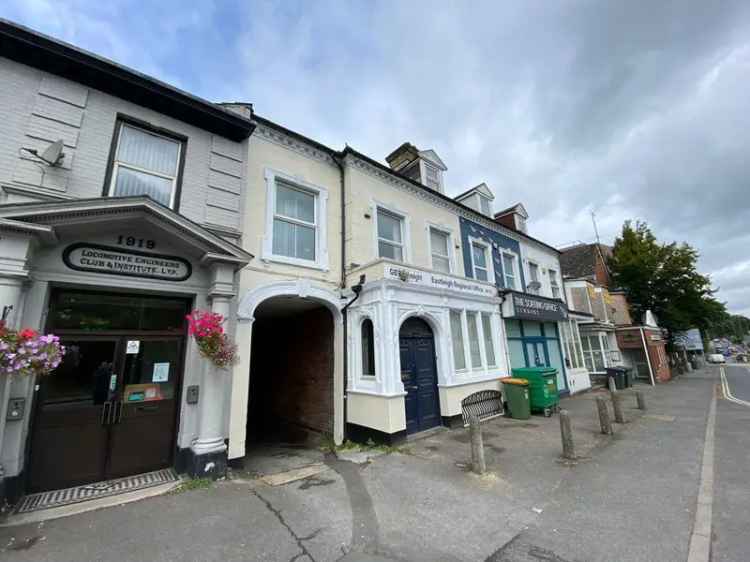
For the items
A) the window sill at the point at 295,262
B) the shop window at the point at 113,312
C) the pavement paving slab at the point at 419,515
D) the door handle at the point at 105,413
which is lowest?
the pavement paving slab at the point at 419,515

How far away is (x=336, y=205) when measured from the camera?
29.5 ft

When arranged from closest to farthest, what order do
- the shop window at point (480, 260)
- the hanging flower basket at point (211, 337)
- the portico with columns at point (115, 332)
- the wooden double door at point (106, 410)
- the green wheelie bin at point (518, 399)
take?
1. the portico with columns at point (115, 332)
2. the wooden double door at point (106, 410)
3. the hanging flower basket at point (211, 337)
4. the green wheelie bin at point (518, 399)
5. the shop window at point (480, 260)

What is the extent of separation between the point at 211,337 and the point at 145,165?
375cm

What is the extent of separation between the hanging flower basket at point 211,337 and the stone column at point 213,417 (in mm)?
255

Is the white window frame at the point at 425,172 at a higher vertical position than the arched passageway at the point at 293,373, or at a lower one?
higher

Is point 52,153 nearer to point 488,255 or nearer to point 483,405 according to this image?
point 483,405

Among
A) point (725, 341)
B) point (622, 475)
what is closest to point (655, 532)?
point (622, 475)

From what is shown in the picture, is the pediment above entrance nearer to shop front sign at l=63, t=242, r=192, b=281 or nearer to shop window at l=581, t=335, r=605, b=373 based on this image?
shop front sign at l=63, t=242, r=192, b=281

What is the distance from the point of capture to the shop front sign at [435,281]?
26.1ft

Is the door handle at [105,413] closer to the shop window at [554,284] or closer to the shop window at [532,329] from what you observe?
the shop window at [532,329]

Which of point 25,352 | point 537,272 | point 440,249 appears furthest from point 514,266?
point 25,352

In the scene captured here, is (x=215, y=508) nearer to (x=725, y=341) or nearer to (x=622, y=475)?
(x=622, y=475)

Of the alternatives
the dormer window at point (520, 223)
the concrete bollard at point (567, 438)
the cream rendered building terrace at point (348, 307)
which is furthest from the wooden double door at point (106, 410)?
the dormer window at point (520, 223)

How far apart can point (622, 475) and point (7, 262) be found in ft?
33.1
